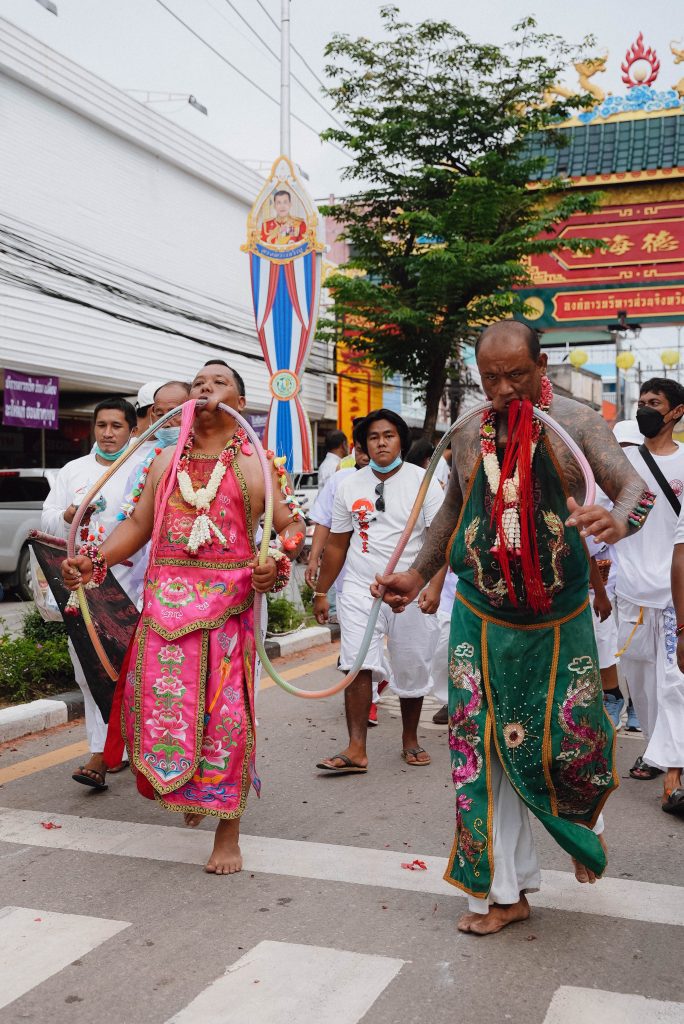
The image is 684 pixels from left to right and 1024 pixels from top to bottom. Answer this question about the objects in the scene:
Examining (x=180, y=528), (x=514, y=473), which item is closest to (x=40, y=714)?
(x=180, y=528)

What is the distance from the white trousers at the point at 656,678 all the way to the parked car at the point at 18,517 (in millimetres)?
9407

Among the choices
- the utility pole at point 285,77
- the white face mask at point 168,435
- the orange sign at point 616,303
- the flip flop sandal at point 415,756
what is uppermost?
the utility pole at point 285,77

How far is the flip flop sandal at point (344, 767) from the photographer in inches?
230

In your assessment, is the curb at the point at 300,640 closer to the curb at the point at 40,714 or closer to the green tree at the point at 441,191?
the curb at the point at 40,714

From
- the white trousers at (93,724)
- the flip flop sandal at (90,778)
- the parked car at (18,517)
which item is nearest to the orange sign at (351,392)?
the parked car at (18,517)

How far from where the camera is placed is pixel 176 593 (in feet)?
14.4

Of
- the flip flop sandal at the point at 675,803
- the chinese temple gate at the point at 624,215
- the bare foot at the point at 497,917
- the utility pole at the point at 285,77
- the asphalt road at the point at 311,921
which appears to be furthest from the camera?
the chinese temple gate at the point at 624,215

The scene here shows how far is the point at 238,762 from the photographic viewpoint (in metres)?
4.35

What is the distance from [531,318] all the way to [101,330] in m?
10.9

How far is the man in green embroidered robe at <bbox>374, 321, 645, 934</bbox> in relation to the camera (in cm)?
365

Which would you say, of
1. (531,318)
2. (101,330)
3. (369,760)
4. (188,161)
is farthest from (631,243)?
(369,760)

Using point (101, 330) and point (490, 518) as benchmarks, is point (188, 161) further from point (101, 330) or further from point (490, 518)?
point (490, 518)

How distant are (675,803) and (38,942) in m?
2.95

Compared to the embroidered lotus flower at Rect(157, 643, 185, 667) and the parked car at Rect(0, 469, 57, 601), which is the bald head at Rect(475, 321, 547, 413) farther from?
the parked car at Rect(0, 469, 57, 601)
